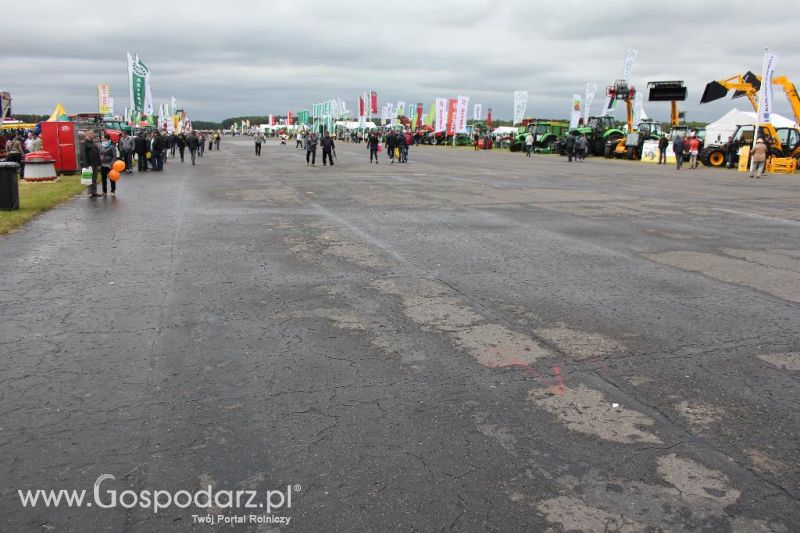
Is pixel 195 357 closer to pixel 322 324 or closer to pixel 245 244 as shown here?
pixel 322 324

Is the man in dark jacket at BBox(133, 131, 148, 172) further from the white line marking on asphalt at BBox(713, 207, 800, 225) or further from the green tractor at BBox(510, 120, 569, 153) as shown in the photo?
the green tractor at BBox(510, 120, 569, 153)

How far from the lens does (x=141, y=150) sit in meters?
25.7

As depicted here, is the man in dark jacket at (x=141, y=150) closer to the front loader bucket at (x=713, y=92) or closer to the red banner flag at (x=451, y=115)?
the front loader bucket at (x=713, y=92)

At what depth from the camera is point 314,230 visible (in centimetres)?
1117

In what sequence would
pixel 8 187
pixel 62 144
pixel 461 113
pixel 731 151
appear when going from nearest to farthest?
pixel 8 187 < pixel 62 144 < pixel 731 151 < pixel 461 113

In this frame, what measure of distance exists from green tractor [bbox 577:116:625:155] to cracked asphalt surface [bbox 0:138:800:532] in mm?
37696

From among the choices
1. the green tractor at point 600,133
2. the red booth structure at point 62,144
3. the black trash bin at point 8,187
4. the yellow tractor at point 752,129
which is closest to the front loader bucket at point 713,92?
the yellow tractor at point 752,129

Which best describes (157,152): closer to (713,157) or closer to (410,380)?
(410,380)

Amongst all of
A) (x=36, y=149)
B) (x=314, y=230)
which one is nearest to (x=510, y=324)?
(x=314, y=230)

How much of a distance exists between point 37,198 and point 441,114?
60066 mm

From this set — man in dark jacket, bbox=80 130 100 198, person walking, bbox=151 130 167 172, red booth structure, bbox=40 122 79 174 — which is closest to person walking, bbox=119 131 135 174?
person walking, bbox=151 130 167 172

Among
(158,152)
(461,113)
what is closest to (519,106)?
(461,113)

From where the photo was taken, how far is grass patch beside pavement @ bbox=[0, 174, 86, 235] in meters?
11.6

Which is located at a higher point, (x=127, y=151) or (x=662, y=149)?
(x=662, y=149)
